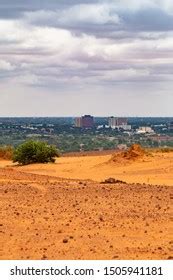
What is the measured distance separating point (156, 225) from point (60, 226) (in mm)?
1948

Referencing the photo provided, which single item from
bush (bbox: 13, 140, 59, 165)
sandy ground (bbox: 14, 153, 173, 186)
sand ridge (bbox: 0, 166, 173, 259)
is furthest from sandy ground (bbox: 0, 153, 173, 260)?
bush (bbox: 13, 140, 59, 165)

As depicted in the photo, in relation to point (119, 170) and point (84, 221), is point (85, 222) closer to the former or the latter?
point (84, 221)

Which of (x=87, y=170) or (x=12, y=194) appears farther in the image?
(x=87, y=170)

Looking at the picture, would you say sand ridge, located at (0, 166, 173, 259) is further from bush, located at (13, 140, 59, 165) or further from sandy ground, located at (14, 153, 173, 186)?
bush, located at (13, 140, 59, 165)

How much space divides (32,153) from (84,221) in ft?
75.0

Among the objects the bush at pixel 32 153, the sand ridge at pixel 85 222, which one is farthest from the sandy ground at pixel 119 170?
the sand ridge at pixel 85 222

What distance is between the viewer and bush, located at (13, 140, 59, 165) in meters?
36.7

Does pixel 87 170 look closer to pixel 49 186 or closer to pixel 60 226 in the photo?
pixel 49 186

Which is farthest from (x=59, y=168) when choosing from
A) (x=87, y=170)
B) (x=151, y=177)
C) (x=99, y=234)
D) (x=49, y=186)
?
(x=99, y=234)

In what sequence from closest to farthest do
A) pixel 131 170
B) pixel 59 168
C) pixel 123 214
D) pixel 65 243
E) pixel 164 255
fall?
1. pixel 164 255
2. pixel 65 243
3. pixel 123 214
4. pixel 131 170
5. pixel 59 168

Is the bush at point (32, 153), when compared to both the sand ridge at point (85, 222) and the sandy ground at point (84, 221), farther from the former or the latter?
the sand ridge at point (85, 222)

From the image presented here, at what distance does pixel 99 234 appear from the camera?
13.1 m

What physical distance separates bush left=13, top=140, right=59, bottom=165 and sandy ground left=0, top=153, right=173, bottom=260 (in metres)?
14.1

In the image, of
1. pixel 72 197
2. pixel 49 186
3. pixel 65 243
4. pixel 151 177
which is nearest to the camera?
pixel 65 243
